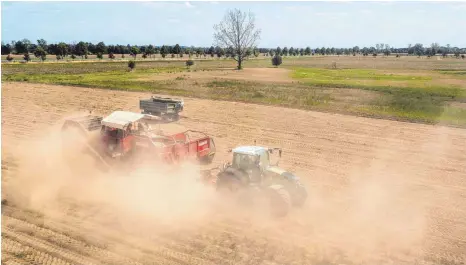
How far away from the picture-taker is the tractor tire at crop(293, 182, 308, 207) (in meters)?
11.6

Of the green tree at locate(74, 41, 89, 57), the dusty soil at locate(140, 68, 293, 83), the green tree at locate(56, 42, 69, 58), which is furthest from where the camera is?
the green tree at locate(74, 41, 89, 57)

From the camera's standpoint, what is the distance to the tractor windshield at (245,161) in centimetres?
1154

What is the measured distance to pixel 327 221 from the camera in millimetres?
11555

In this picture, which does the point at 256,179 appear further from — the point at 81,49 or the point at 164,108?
the point at 81,49

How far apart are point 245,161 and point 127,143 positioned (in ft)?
16.9

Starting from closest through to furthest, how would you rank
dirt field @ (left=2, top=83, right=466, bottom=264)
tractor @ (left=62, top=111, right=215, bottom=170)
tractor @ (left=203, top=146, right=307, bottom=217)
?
dirt field @ (left=2, top=83, right=466, bottom=264)
tractor @ (left=203, top=146, right=307, bottom=217)
tractor @ (left=62, top=111, right=215, bottom=170)

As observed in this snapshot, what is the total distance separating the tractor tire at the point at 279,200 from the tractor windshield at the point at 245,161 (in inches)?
33.8

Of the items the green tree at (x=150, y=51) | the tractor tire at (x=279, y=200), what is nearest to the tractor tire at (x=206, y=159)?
the tractor tire at (x=279, y=200)

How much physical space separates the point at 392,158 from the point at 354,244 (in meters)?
9.12

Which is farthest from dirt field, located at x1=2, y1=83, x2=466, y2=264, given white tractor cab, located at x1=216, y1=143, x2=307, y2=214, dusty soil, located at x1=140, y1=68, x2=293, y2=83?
dusty soil, located at x1=140, y1=68, x2=293, y2=83

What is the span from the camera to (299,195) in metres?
11.6

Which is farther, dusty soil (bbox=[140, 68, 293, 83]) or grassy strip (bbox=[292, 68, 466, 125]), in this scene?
dusty soil (bbox=[140, 68, 293, 83])

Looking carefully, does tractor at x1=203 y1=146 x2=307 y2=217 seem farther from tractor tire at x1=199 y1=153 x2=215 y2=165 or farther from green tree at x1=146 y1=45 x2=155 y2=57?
green tree at x1=146 y1=45 x2=155 y2=57

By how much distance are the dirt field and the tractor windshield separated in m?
1.24
